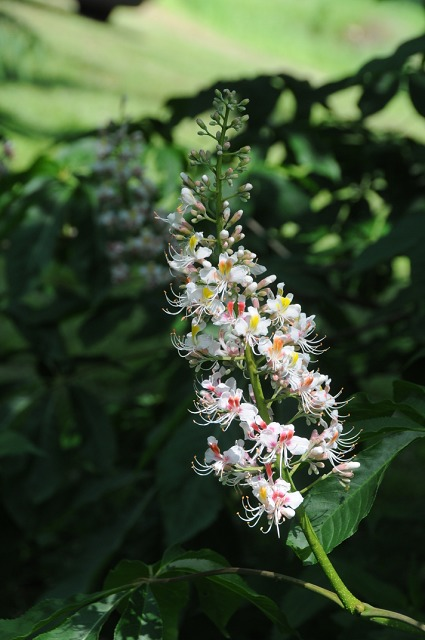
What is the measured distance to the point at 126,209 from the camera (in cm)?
258

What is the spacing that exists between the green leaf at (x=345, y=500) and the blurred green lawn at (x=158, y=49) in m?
8.61

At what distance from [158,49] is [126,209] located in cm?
1436

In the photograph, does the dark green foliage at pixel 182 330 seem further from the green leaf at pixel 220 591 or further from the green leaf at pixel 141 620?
the green leaf at pixel 141 620

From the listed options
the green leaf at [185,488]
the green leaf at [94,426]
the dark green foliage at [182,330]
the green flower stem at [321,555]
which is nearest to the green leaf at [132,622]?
the dark green foliage at [182,330]

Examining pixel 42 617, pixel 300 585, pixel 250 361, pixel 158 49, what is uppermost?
pixel 250 361

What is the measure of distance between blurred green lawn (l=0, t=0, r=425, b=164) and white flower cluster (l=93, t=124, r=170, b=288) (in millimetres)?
7134

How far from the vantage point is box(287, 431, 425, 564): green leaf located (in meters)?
1.17

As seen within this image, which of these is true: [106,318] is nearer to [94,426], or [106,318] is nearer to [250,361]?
[94,426]

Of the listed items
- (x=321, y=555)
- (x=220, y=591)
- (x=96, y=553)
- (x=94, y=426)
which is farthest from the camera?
(x=94, y=426)

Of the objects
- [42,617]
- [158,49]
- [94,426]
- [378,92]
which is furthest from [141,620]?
[158,49]

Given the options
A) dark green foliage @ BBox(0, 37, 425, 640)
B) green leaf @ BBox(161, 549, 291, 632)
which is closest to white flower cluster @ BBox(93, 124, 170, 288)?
dark green foliage @ BBox(0, 37, 425, 640)

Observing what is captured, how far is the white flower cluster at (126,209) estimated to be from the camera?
2504 mm

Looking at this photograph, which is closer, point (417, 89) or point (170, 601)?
point (170, 601)

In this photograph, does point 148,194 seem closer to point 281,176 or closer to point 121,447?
point 281,176
